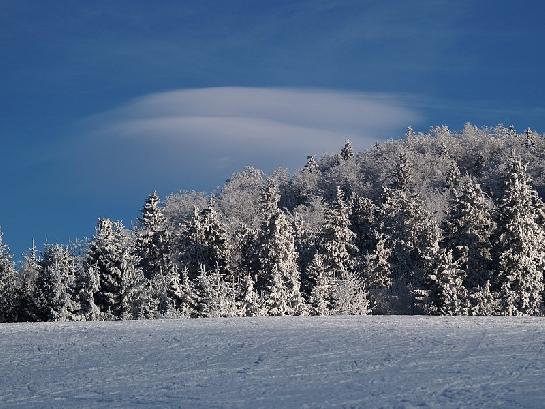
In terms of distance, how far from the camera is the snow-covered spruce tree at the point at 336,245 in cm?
6275

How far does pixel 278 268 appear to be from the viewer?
54.5m

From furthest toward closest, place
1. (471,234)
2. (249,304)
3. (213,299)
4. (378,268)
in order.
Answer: (378,268), (471,234), (249,304), (213,299)

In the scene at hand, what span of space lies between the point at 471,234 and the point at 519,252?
9639mm

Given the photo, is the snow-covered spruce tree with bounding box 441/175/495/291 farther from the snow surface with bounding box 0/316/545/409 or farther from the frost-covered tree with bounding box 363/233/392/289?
the snow surface with bounding box 0/316/545/409

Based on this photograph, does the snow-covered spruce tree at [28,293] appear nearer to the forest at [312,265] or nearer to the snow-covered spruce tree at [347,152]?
the forest at [312,265]

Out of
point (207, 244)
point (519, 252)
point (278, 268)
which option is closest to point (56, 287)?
point (278, 268)

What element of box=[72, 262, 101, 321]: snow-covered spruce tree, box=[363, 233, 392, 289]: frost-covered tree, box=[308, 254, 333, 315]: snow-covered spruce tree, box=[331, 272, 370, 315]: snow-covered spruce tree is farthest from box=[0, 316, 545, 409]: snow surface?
box=[363, 233, 392, 289]: frost-covered tree

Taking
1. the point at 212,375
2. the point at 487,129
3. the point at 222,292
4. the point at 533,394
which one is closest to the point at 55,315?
the point at 222,292

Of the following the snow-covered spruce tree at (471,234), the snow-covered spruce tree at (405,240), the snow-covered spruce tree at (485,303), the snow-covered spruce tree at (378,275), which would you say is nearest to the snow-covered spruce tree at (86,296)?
the snow-covered spruce tree at (405,240)

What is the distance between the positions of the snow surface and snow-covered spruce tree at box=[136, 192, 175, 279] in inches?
2182

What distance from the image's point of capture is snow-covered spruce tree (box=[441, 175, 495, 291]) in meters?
54.5

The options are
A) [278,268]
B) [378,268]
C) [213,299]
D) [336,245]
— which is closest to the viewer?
[213,299]

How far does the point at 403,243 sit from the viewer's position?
65125 millimetres

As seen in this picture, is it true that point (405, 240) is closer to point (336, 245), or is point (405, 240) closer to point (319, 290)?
point (336, 245)
